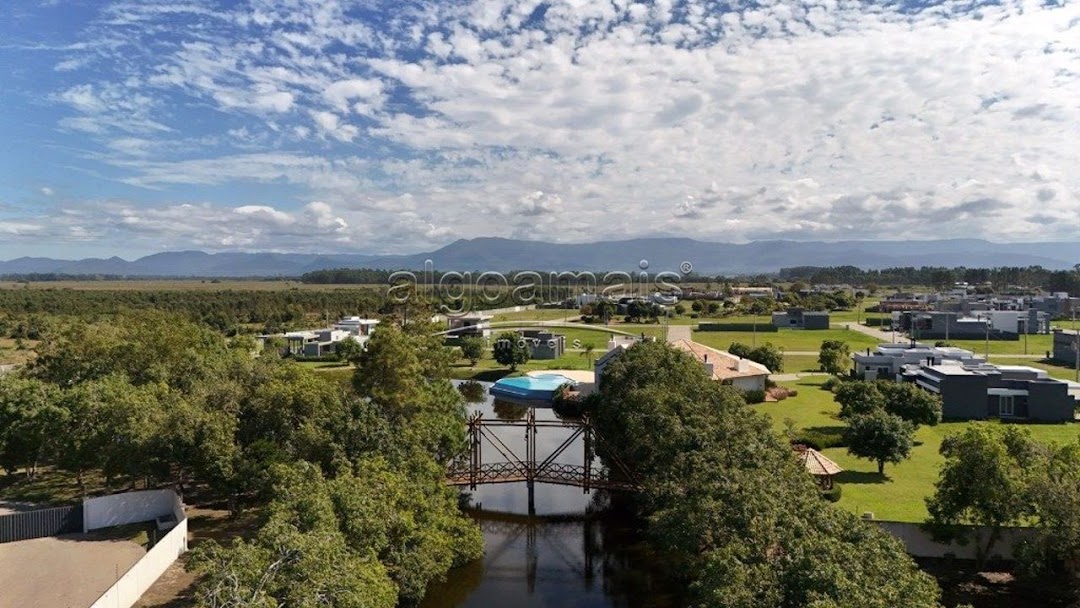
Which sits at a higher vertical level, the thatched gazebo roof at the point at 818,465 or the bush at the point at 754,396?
the thatched gazebo roof at the point at 818,465

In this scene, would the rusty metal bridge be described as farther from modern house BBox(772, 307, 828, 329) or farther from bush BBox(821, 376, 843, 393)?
modern house BBox(772, 307, 828, 329)

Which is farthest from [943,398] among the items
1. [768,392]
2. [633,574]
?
[633,574]

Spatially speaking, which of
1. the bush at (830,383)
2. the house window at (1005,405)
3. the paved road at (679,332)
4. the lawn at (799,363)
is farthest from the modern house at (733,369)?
the paved road at (679,332)

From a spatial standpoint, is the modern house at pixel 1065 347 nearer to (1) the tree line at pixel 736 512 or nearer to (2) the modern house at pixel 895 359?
(2) the modern house at pixel 895 359

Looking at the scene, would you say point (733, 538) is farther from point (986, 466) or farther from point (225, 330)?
point (225, 330)

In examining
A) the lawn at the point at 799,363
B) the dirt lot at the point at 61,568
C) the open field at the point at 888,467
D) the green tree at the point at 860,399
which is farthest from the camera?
the lawn at the point at 799,363

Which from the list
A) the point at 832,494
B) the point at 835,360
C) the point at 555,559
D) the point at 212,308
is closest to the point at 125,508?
the point at 555,559

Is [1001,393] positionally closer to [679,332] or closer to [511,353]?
[511,353]
